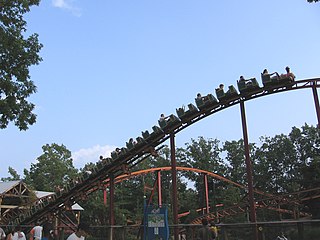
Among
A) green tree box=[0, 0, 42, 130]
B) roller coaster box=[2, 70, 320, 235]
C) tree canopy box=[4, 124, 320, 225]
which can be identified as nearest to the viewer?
→ green tree box=[0, 0, 42, 130]

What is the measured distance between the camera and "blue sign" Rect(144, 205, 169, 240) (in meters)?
13.8

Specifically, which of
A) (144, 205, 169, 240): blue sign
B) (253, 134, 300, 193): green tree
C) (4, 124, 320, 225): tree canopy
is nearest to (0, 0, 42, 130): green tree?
(144, 205, 169, 240): blue sign

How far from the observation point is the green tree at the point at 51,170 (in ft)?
179

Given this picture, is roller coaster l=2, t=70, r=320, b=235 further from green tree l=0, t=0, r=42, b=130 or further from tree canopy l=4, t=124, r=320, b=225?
tree canopy l=4, t=124, r=320, b=225

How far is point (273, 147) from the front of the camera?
6247cm

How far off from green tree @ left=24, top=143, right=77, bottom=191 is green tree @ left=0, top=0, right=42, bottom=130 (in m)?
41.7

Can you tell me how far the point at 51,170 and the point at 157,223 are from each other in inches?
1784

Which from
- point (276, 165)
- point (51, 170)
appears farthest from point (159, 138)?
point (276, 165)

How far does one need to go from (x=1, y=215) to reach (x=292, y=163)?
4527cm

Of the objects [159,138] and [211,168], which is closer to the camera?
[159,138]

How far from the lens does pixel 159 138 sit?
2016cm

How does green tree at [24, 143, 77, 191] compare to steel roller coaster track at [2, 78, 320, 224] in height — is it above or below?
above

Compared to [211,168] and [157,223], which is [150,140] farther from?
[211,168]

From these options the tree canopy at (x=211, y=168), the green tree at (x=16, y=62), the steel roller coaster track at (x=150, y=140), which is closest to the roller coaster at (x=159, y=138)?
the steel roller coaster track at (x=150, y=140)
